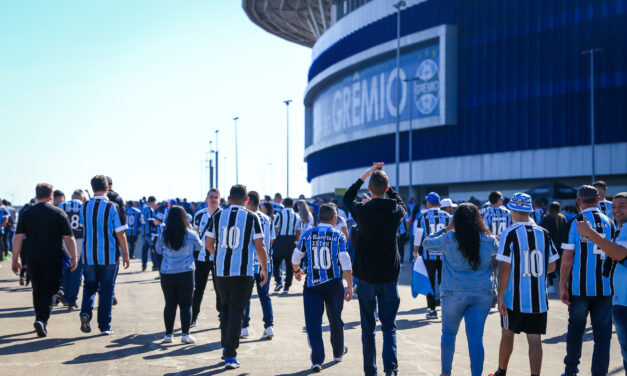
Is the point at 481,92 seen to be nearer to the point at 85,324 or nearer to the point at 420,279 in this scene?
the point at 85,324

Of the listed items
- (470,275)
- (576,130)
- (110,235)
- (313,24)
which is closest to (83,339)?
(110,235)

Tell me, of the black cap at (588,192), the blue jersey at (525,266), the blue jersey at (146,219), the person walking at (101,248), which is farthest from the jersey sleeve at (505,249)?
the blue jersey at (146,219)

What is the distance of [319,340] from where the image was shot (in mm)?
7062

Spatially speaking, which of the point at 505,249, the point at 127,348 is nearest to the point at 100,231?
the point at 127,348

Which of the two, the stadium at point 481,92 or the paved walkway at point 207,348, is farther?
the stadium at point 481,92

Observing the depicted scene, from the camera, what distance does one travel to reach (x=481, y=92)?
48.4m

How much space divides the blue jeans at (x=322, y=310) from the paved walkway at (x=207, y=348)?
269 millimetres

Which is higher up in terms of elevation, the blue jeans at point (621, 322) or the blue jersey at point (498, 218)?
the blue jersey at point (498, 218)

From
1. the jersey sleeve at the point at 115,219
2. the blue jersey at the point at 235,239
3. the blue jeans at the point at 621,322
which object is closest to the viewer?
the blue jeans at the point at 621,322

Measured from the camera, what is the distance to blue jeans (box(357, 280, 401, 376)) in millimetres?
6359

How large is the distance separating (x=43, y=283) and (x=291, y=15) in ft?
218

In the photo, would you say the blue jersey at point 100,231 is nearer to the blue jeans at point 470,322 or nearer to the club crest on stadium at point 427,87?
the blue jeans at point 470,322

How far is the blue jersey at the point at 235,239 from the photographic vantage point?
23.8ft

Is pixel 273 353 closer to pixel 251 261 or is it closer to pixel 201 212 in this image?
pixel 251 261
